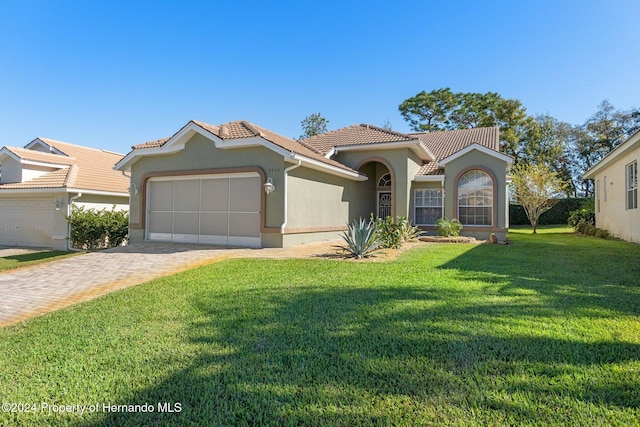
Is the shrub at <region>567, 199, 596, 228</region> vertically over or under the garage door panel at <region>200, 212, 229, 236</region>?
over

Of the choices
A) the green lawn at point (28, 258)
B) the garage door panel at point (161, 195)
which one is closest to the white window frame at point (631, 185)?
the garage door panel at point (161, 195)

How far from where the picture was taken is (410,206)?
19422mm

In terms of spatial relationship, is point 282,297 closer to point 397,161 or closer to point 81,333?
point 81,333

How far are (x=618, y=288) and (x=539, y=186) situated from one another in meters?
19.1

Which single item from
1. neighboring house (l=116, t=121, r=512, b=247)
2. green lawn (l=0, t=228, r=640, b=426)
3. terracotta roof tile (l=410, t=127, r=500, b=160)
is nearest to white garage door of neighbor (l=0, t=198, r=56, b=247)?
neighboring house (l=116, t=121, r=512, b=247)

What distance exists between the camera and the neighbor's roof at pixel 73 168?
19.8 meters

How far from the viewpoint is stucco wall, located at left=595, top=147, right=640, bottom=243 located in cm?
1574

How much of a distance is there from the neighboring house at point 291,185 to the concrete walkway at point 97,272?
1.47 meters

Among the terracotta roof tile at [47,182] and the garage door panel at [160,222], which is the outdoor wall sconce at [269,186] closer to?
the garage door panel at [160,222]

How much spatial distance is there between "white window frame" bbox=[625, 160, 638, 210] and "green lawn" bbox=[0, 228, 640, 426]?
12.0 m

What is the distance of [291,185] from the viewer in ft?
46.4

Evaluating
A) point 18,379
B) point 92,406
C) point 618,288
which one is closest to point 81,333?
point 18,379

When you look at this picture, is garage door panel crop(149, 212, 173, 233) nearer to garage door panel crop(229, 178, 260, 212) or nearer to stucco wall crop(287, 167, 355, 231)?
garage door panel crop(229, 178, 260, 212)

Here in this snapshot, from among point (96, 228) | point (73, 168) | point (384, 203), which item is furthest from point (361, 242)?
point (73, 168)
